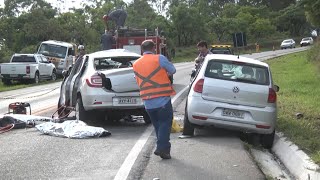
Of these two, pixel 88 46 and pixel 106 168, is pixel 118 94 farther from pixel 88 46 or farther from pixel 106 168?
pixel 88 46

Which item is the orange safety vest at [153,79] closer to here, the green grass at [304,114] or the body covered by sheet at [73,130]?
the green grass at [304,114]

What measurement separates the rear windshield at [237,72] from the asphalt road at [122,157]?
3.74 ft

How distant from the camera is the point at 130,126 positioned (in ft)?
39.8

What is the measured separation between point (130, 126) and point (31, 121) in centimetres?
216

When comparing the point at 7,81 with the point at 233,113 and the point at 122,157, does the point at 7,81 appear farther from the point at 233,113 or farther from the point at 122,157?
the point at 122,157

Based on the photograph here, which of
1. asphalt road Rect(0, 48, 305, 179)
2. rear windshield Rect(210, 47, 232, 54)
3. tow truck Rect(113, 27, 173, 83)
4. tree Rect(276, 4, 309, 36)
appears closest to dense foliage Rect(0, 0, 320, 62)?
tree Rect(276, 4, 309, 36)

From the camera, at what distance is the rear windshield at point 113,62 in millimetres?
12297

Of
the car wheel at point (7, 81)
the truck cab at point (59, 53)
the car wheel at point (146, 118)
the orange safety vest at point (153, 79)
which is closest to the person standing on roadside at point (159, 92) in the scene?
the orange safety vest at point (153, 79)

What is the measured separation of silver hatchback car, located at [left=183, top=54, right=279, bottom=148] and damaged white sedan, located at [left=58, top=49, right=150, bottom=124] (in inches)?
72.1

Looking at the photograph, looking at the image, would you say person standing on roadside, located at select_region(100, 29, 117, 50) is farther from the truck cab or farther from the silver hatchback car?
the silver hatchback car

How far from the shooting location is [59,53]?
1373 inches

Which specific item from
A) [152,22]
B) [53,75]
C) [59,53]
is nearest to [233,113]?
[53,75]

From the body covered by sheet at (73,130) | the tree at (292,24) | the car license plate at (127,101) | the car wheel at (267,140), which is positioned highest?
the tree at (292,24)

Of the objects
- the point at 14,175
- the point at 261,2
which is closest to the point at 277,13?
the point at 261,2
